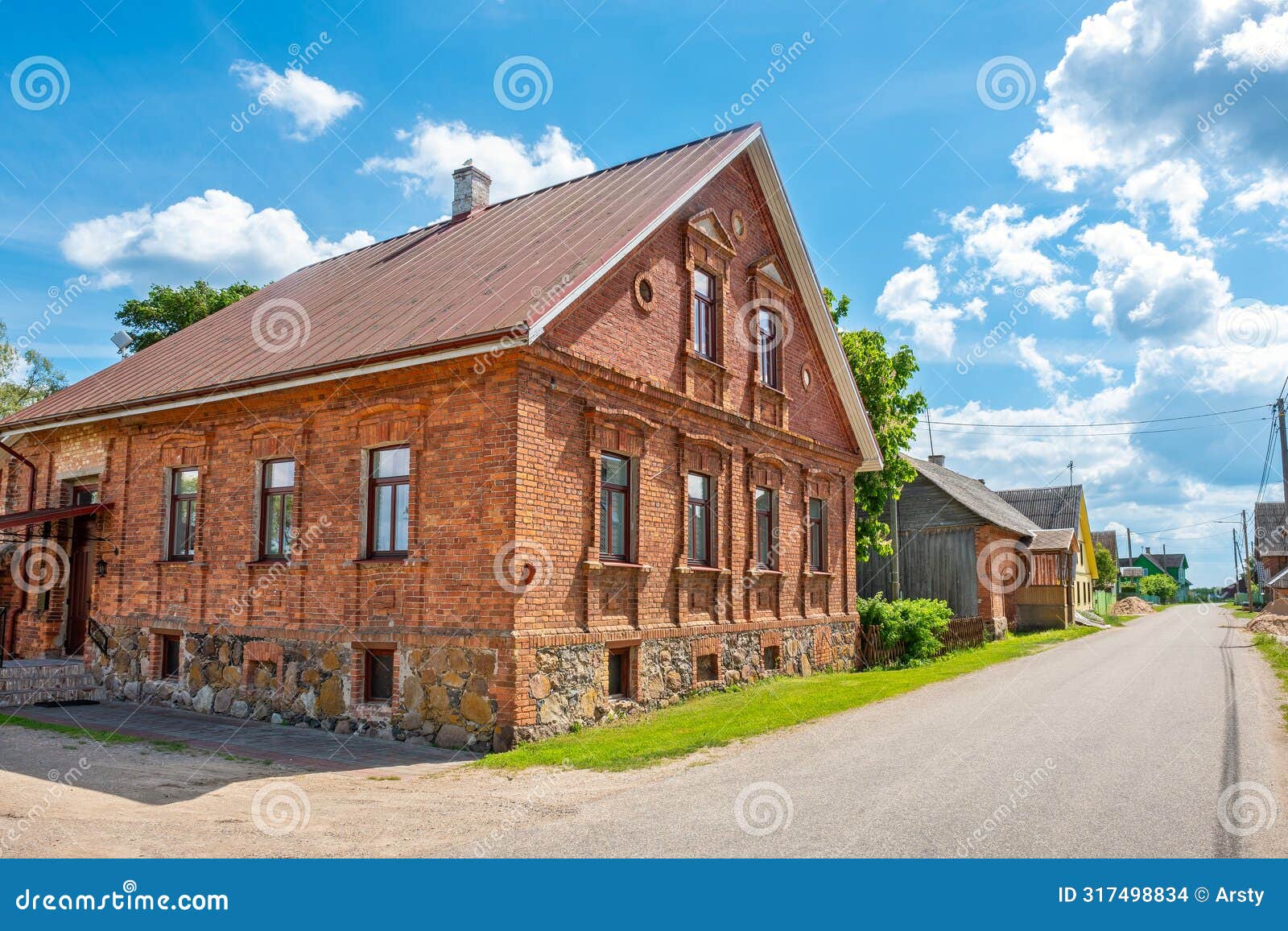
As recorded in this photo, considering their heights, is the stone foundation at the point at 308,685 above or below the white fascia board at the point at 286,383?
below

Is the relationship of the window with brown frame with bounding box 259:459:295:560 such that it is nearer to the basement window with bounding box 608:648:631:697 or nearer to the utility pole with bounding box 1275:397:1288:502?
the basement window with bounding box 608:648:631:697

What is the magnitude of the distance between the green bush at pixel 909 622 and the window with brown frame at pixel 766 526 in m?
5.48

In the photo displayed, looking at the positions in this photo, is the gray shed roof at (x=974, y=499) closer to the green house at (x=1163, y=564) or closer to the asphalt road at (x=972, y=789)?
the asphalt road at (x=972, y=789)

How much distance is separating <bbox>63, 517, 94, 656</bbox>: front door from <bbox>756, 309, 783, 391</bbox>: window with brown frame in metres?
13.0

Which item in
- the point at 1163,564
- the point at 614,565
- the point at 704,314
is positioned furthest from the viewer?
the point at 1163,564

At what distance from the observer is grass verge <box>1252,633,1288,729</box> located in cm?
1653

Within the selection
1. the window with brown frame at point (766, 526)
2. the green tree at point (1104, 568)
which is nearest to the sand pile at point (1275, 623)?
the window with brown frame at point (766, 526)

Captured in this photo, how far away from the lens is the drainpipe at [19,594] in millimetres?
18078

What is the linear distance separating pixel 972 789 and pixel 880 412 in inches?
778

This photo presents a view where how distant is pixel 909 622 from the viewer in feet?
77.2

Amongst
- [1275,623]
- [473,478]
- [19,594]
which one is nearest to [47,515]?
[19,594]

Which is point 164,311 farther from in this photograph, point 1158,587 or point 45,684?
point 1158,587

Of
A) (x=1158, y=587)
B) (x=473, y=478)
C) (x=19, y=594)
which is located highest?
(x=473, y=478)

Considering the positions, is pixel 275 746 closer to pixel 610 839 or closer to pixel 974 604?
pixel 610 839
